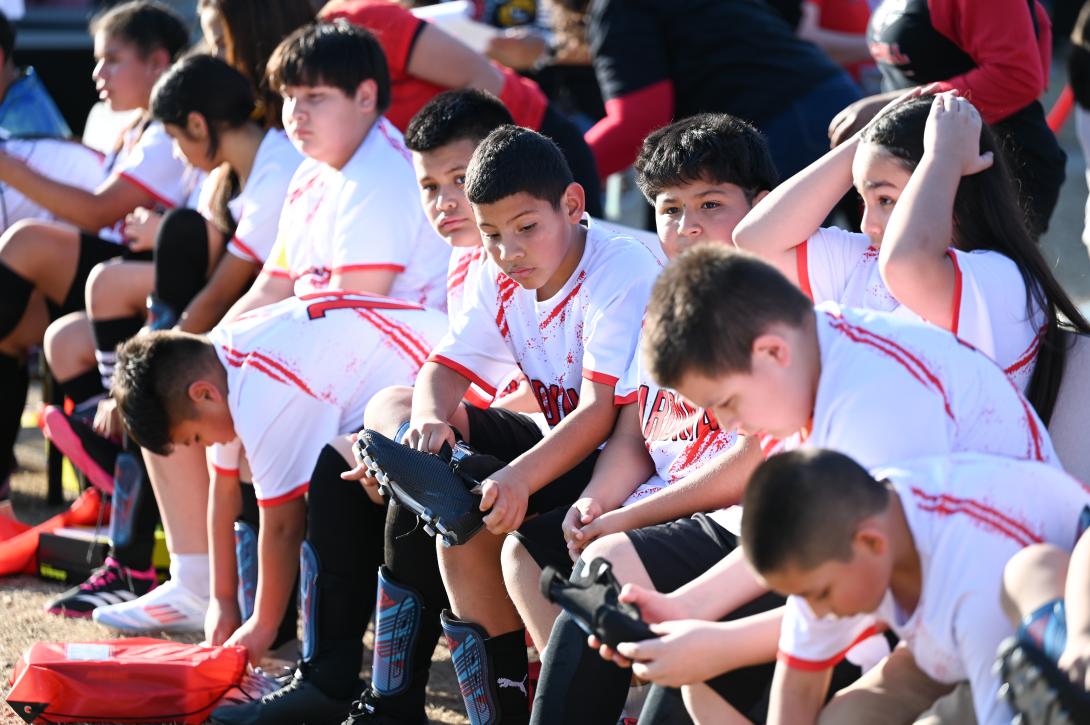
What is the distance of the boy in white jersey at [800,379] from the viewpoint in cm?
192

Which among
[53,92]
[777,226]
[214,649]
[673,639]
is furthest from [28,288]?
[53,92]

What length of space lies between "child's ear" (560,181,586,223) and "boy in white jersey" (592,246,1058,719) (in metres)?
0.80

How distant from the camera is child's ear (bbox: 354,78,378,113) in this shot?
371 cm

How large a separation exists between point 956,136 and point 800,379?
0.64 m

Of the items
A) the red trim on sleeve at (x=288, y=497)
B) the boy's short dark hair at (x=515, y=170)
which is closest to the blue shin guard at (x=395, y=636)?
the red trim on sleeve at (x=288, y=497)

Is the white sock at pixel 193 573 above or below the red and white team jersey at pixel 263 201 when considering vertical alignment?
below

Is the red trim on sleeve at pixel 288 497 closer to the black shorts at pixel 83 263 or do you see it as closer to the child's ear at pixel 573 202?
the child's ear at pixel 573 202

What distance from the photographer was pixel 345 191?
3.59m

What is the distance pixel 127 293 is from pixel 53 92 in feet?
16.6

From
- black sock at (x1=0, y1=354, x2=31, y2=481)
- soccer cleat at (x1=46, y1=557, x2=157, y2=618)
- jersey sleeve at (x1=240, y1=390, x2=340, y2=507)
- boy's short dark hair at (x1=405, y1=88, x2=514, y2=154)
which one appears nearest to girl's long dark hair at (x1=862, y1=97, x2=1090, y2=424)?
boy's short dark hair at (x1=405, y1=88, x2=514, y2=154)

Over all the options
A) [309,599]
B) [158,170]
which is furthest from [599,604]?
[158,170]

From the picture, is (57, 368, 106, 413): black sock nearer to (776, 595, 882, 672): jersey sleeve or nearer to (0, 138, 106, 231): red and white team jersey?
(0, 138, 106, 231): red and white team jersey

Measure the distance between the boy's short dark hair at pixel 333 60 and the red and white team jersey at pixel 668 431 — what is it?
1.42 m

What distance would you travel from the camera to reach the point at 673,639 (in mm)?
1984
